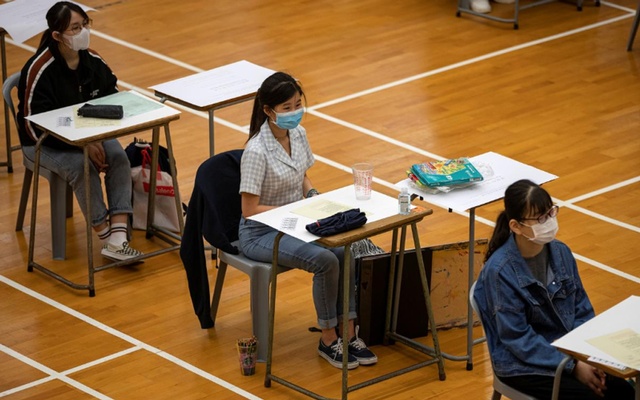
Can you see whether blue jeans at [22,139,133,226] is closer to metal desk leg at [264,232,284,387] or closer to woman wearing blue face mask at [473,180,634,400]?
metal desk leg at [264,232,284,387]

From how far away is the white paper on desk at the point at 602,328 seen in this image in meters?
4.45

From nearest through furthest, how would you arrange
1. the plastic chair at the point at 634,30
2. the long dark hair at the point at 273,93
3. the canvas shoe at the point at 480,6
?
1. the long dark hair at the point at 273,93
2. the plastic chair at the point at 634,30
3. the canvas shoe at the point at 480,6

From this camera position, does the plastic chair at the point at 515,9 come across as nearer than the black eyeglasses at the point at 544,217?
No

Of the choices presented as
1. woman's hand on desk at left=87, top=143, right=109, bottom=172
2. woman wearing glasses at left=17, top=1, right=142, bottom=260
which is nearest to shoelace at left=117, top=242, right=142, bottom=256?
woman wearing glasses at left=17, top=1, right=142, bottom=260

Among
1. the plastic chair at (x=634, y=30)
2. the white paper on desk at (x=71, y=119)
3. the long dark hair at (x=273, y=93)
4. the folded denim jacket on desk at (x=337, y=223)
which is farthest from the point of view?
the plastic chair at (x=634, y=30)

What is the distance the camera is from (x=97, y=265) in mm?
7047

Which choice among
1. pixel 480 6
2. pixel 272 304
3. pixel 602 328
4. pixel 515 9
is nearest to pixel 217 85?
pixel 272 304

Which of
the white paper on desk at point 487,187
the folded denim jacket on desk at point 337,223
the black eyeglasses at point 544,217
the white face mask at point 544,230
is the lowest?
the folded denim jacket on desk at point 337,223

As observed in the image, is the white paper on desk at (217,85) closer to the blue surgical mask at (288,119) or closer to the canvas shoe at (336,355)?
the blue surgical mask at (288,119)

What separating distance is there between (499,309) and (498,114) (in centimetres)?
429

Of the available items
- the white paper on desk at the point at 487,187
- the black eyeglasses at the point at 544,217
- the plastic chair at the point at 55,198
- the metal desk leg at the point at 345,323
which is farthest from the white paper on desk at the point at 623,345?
the plastic chair at the point at 55,198

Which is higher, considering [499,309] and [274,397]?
[499,309]

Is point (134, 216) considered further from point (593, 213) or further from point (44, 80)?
point (593, 213)

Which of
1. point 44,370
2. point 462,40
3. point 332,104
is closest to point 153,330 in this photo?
point 44,370
